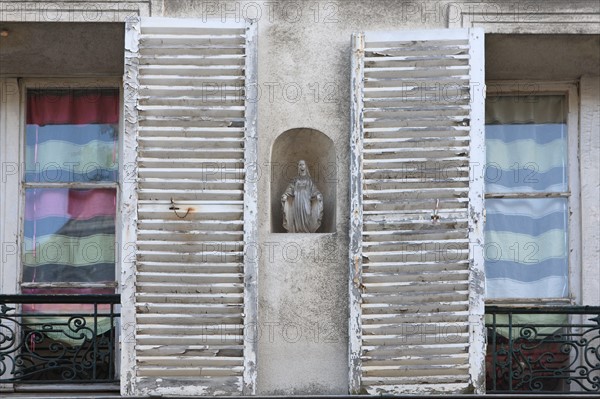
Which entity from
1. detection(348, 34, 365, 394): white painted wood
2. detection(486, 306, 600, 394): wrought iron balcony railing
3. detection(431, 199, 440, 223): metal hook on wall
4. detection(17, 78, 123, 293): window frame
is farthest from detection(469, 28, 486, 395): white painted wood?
detection(17, 78, 123, 293): window frame

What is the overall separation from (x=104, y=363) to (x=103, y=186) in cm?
141

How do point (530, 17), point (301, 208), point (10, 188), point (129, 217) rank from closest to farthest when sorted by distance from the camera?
point (129, 217) < point (301, 208) < point (530, 17) < point (10, 188)

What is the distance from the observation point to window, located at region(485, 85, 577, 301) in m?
10.2

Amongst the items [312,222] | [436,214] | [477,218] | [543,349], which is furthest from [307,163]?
[543,349]

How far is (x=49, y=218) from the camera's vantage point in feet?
33.7

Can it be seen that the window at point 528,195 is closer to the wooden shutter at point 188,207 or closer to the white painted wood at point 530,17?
the white painted wood at point 530,17

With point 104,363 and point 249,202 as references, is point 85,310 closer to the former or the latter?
point 104,363

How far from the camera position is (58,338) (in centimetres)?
1002

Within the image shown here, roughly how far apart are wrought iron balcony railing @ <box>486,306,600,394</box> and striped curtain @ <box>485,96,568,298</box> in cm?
29

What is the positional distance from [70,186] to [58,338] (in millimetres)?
1205

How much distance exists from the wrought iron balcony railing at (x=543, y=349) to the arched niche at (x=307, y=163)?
1418 mm

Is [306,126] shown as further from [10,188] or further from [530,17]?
[10,188]

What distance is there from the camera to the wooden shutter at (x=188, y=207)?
8.99 m

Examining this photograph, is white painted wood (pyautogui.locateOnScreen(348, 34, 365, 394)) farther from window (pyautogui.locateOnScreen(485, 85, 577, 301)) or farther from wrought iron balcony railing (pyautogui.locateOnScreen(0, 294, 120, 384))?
wrought iron balcony railing (pyautogui.locateOnScreen(0, 294, 120, 384))
